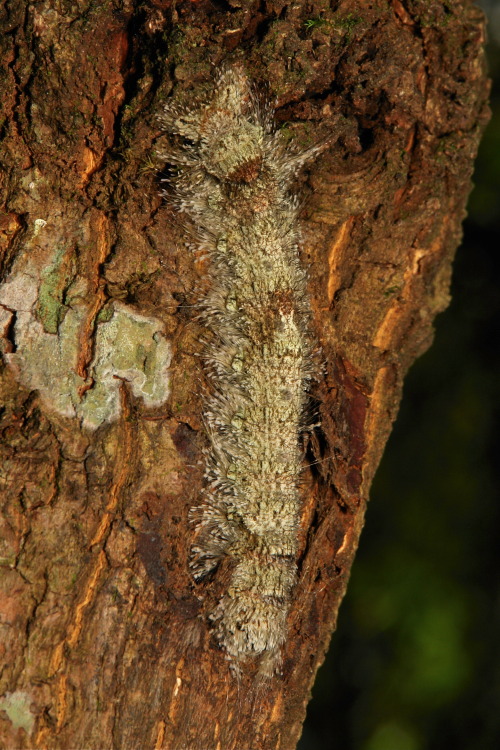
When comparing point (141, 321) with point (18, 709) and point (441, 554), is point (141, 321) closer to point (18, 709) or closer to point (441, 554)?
point (18, 709)

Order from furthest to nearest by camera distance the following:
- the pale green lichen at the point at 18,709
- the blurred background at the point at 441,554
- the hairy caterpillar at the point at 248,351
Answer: the blurred background at the point at 441,554, the hairy caterpillar at the point at 248,351, the pale green lichen at the point at 18,709

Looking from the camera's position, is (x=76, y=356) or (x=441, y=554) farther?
(x=441, y=554)

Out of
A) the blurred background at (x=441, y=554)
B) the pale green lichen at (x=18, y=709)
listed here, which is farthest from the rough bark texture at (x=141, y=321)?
the blurred background at (x=441, y=554)

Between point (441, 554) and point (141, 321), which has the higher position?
point (141, 321)

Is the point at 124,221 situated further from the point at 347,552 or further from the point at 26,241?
the point at 347,552

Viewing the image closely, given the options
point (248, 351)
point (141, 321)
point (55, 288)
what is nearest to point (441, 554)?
point (248, 351)

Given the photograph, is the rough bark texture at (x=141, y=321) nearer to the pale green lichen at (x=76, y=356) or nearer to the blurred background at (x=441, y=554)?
the pale green lichen at (x=76, y=356)

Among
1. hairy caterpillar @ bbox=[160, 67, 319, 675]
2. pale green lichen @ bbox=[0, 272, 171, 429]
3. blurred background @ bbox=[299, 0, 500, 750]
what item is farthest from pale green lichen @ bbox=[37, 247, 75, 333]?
blurred background @ bbox=[299, 0, 500, 750]

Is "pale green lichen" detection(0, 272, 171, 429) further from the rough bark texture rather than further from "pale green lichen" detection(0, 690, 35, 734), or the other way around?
"pale green lichen" detection(0, 690, 35, 734)
